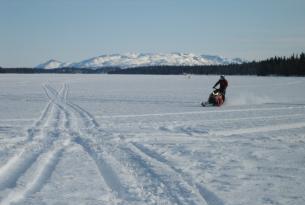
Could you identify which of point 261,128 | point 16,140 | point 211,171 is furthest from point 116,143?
point 261,128

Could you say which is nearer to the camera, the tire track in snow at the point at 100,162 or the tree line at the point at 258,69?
the tire track in snow at the point at 100,162

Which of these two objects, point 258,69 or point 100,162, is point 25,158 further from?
point 258,69

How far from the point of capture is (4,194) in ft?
15.2

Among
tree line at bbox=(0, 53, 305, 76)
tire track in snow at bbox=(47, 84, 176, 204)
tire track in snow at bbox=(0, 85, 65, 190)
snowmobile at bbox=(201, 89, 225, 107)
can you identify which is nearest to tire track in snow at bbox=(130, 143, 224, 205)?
tire track in snow at bbox=(47, 84, 176, 204)

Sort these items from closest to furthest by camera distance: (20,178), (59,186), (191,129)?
(59,186), (20,178), (191,129)

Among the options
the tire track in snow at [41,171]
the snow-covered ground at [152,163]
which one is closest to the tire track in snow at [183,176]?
the snow-covered ground at [152,163]

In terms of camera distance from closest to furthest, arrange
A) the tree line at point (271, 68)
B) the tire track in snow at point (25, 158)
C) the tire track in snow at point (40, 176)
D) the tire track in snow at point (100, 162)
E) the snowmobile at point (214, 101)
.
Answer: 1. the tire track in snow at point (40, 176)
2. the tire track in snow at point (100, 162)
3. the tire track in snow at point (25, 158)
4. the snowmobile at point (214, 101)
5. the tree line at point (271, 68)

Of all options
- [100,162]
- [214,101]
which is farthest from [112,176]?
[214,101]

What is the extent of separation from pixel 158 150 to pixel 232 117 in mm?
6869

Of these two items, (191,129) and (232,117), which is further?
(232,117)

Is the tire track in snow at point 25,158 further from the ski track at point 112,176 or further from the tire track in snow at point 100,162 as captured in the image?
the ski track at point 112,176

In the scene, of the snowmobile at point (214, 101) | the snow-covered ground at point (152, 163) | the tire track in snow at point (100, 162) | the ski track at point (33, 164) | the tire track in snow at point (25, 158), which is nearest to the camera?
the snow-covered ground at point (152, 163)

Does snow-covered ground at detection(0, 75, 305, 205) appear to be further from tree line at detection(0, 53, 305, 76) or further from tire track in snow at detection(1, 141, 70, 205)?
tree line at detection(0, 53, 305, 76)

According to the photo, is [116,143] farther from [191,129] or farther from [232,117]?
[232,117]
